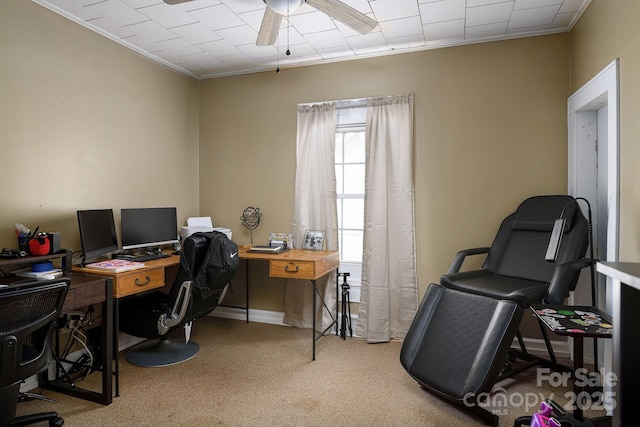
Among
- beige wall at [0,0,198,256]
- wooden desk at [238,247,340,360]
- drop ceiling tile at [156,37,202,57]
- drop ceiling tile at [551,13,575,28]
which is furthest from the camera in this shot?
drop ceiling tile at [156,37,202,57]

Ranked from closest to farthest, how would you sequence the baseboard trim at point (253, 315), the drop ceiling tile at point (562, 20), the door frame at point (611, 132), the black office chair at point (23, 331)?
the black office chair at point (23, 331) < the door frame at point (611, 132) < the drop ceiling tile at point (562, 20) < the baseboard trim at point (253, 315)

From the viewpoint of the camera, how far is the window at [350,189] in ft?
12.1

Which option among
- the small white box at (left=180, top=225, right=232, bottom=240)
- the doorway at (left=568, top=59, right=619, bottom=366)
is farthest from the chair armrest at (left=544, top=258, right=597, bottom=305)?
the small white box at (left=180, top=225, right=232, bottom=240)

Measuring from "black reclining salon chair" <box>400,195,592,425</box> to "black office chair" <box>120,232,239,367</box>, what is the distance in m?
1.47

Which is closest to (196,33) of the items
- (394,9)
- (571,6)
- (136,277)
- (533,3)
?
(394,9)

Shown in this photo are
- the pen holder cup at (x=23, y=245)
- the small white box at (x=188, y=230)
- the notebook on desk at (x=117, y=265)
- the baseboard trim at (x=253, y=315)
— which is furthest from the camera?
the baseboard trim at (x=253, y=315)

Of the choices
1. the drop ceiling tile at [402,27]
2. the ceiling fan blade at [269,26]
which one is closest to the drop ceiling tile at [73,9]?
the ceiling fan blade at [269,26]

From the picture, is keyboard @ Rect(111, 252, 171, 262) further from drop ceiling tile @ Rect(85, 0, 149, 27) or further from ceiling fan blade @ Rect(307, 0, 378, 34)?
ceiling fan blade @ Rect(307, 0, 378, 34)

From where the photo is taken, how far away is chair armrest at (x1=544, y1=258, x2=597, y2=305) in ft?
7.38

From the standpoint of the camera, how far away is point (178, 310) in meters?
2.73

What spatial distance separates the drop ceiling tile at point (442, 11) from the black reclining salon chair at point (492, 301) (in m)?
1.56

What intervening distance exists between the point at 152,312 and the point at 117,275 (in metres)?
0.50

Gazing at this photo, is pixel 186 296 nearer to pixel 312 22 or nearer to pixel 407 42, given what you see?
pixel 312 22

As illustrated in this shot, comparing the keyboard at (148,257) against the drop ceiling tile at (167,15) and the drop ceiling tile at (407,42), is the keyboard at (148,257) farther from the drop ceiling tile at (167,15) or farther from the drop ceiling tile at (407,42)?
the drop ceiling tile at (407,42)
